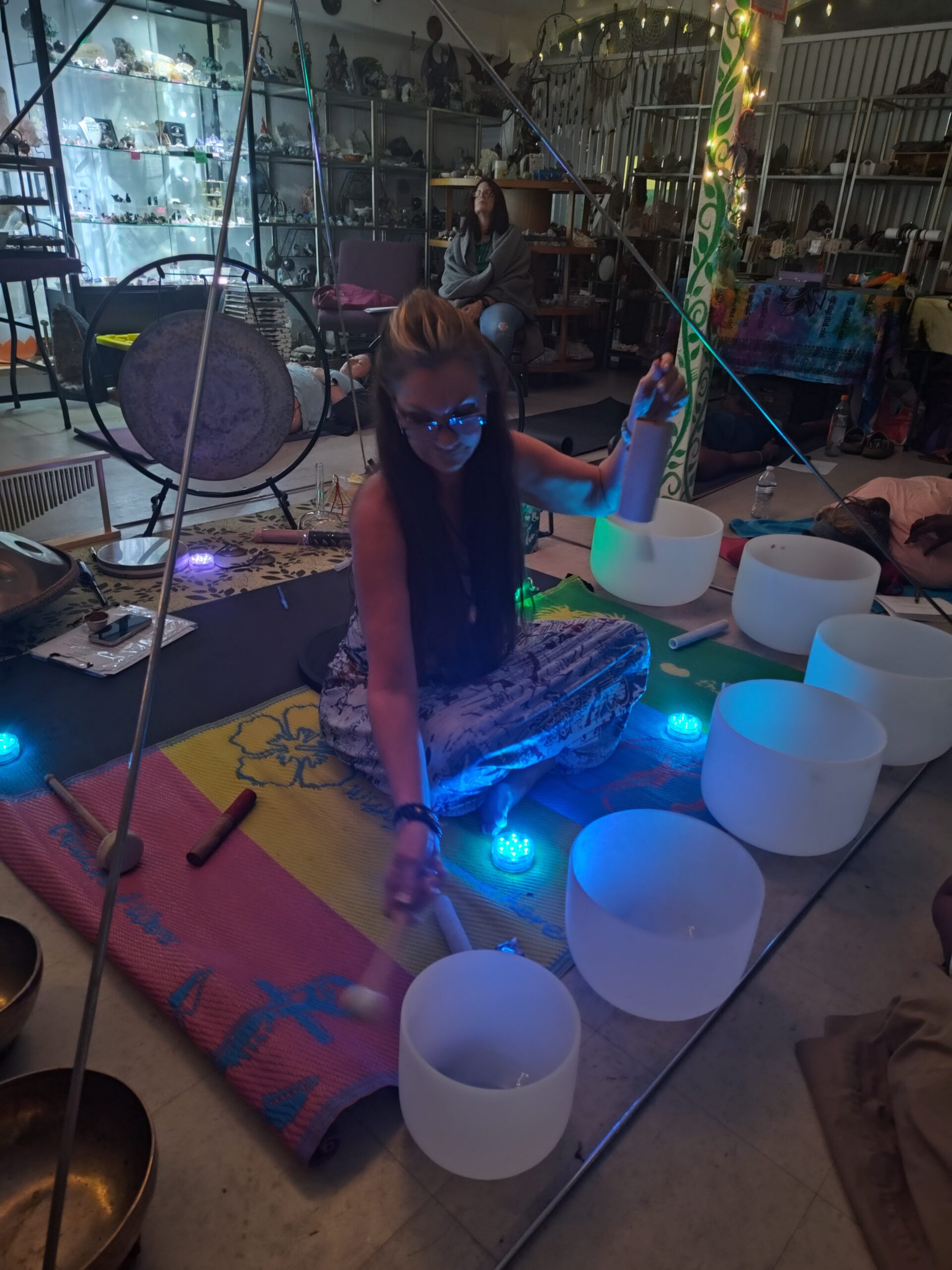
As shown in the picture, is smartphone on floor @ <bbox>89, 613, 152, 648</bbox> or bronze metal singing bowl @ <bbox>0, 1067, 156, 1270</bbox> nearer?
bronze metal singing bowl @ <bbox>0, 1067, 156, 1270</bbox>

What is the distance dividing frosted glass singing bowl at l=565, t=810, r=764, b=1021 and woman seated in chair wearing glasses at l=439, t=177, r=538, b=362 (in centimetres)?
344

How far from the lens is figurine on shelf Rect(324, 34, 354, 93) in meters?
5.36

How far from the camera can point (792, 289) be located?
13.7ft

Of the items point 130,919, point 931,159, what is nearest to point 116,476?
point 130,919

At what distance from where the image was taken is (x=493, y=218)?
4.25 metres

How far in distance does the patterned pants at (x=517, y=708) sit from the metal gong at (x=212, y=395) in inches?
43.0

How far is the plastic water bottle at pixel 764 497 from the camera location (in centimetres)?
305

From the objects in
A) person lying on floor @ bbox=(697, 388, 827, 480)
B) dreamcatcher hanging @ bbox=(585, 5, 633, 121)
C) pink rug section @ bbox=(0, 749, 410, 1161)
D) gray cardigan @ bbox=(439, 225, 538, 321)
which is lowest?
pink rug section @ bbox=(0, 749, 410, 1161)

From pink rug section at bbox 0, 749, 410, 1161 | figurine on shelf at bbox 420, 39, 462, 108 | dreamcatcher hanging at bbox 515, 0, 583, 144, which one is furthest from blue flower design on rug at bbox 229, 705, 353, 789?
dreamcatcher hanging at bbox 515, 0, 583, 144

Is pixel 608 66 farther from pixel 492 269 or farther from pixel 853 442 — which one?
pixel 853 442

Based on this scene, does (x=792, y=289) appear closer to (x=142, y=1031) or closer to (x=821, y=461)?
(x=821, y=461)

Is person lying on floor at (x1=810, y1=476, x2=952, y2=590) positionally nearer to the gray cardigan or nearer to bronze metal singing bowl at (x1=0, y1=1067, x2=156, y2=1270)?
bronze metal singing bowl at (x1=0, y1=1067, x2=156, y2=1270)

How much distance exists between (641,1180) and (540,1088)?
23 centimetres

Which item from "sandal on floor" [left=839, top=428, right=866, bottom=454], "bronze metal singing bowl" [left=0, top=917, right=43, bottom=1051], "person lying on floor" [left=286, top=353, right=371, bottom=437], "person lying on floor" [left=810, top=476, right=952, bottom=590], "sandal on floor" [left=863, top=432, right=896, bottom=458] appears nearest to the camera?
"bronze metal singing bowl" [left=0, top=917, right=43, bottom=1051]
